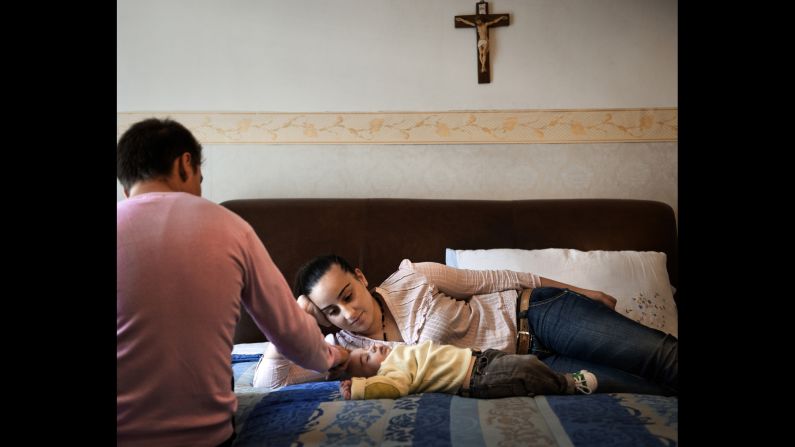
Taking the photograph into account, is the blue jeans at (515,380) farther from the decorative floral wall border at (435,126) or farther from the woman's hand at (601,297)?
the decorative floral wall border at (435,126)

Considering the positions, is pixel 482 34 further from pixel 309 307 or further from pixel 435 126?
pixel 309 307

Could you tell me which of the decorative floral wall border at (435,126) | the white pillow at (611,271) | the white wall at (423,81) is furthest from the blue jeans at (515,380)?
the decorative floral wall border at (435,126)

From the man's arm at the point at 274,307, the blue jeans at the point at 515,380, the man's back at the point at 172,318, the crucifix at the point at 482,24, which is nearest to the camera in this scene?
the man's back at the point at 172,318

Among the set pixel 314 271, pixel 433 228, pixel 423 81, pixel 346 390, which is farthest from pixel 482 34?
pixel 346 390

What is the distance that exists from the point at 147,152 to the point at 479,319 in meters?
1.16

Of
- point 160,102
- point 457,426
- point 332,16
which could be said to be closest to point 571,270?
point 457,426

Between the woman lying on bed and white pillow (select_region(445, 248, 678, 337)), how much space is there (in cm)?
12

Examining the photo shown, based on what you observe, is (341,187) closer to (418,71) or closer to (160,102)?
(418,71)

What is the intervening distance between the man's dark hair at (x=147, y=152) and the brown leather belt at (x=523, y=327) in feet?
3.84

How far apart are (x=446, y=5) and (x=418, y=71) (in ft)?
1.11

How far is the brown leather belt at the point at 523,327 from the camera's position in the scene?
5.76 ft
